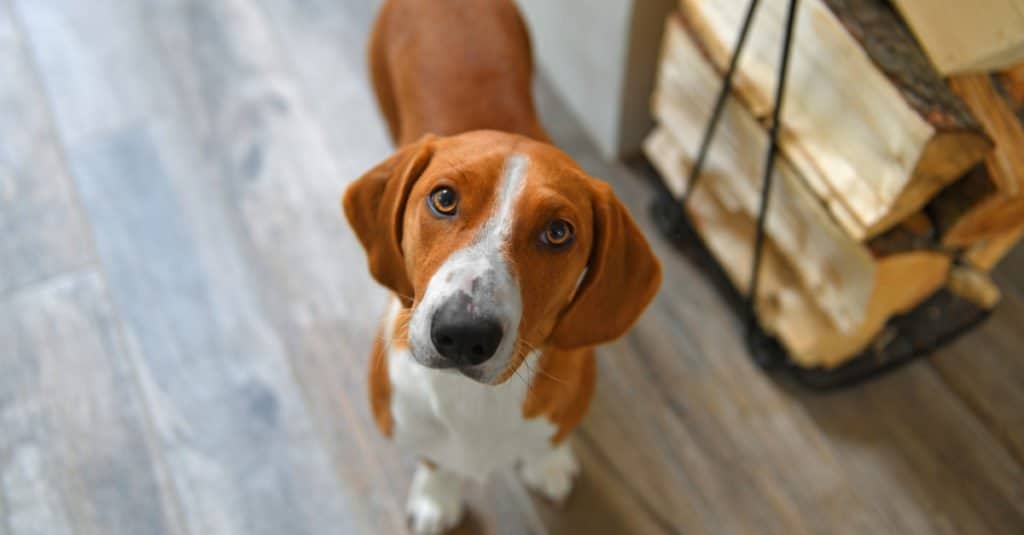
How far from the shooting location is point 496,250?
82cm

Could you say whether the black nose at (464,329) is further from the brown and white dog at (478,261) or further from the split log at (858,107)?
the split log at (858,107)

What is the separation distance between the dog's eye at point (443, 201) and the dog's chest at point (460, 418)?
218 mm

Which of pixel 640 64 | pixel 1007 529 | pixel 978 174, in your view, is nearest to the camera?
pixel 978 174

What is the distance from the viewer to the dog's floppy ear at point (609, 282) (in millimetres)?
931

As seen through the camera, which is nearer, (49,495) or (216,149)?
(49,495)

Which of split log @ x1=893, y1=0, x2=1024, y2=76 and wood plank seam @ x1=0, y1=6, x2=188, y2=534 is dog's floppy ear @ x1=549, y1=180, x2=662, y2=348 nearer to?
split log @ x1=893, y1=0, x2=1024, y2=76

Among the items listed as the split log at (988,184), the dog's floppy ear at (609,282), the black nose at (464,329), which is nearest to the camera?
the black nose at (464,329)

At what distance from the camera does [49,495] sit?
1458 millimetres

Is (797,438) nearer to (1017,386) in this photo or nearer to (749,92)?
(1017,386)

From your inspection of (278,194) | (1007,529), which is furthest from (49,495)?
(1007,529)

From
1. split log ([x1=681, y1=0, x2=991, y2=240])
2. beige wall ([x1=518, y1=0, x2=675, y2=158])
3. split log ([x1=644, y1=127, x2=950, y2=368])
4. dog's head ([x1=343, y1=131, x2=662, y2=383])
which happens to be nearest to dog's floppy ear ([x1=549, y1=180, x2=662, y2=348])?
dog's head ([x1=343, y1=131, x2=662, y2=383])

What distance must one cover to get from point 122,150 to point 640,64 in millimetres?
1266

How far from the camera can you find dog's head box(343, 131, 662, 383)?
2.61ft

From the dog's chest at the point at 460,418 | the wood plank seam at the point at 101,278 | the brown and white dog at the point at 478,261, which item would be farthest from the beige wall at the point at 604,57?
the wood plank seam at the point at 101,278
